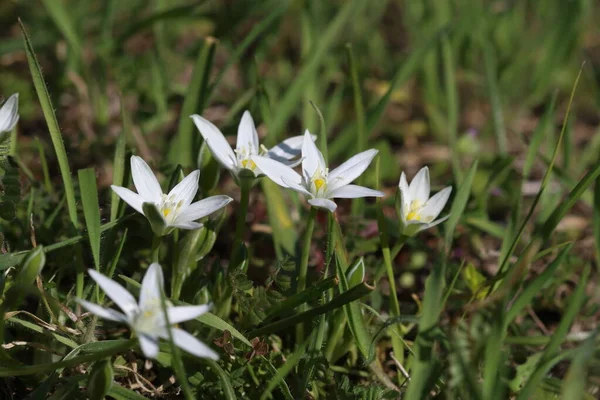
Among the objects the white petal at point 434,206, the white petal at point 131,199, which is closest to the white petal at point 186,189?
the white petal at point 131,199

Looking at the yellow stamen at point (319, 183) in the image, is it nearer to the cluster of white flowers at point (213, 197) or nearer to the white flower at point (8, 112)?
the cluster of white flowers at point (213, 197)

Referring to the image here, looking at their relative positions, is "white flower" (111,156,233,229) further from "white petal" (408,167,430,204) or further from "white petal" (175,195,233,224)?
"white petal" (408,167,430,204)

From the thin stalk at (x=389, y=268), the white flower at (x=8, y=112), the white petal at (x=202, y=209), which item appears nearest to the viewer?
the white petal at (x=202, y=209)

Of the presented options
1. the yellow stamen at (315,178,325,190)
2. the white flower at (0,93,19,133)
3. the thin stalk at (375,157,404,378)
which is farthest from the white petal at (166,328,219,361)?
the white flower at (0,93,19,133)

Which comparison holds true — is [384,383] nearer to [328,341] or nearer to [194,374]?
[328,341]

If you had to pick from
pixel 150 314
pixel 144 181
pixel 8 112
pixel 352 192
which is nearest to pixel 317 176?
pixel 352 192
